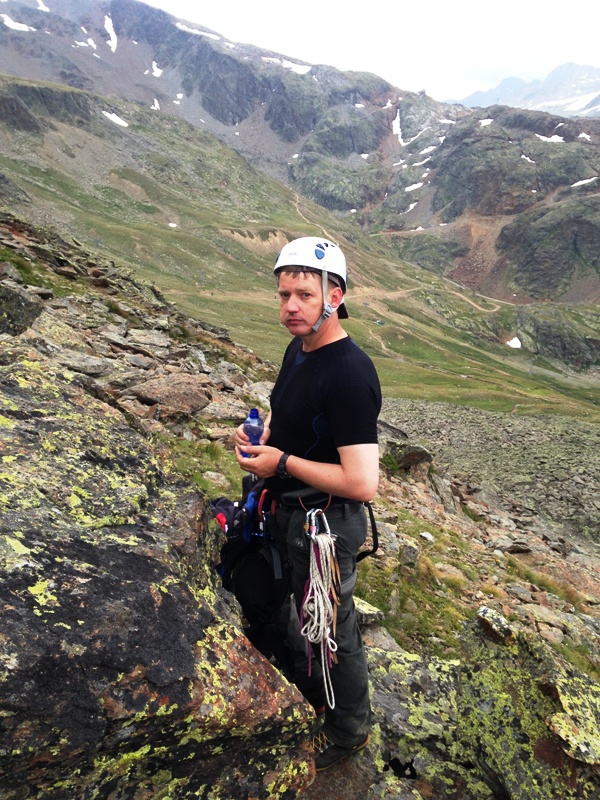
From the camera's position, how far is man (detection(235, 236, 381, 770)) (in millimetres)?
4031

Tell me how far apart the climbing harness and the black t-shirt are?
52 centimetres

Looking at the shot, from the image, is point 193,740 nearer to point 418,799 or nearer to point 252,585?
point 252,585

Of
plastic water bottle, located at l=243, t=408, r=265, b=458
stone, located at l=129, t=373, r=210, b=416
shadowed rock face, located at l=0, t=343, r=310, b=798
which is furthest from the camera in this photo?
stone, located at l=129, t=373, r=210, b=416

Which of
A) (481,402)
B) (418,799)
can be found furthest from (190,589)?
(481,402)

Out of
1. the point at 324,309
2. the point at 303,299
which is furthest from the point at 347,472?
the point at 303,299

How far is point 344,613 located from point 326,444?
1.79m

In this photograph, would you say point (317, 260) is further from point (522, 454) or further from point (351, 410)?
point (522, 454)

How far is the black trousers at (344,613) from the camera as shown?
14.6 ft

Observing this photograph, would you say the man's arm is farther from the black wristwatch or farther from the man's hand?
the man's hand

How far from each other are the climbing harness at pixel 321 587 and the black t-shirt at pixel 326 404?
522 millimetres

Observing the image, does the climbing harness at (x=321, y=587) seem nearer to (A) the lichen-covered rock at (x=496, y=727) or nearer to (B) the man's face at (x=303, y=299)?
(A) the lichen-covered rock at (x=496, y=727)

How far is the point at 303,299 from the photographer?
4180 mm

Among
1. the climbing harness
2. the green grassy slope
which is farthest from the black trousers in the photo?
the green grassy slope

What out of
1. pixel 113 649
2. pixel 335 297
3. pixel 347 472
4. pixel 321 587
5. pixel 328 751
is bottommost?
pixel 328 751
